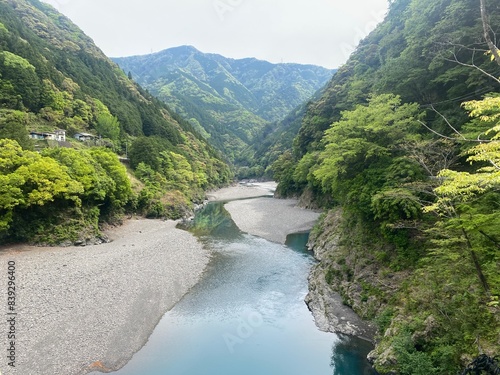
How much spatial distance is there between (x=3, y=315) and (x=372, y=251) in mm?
21650

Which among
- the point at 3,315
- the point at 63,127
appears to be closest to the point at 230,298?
the point at 3,315

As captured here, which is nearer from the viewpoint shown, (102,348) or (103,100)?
(102,348)

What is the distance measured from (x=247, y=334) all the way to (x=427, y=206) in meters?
11.7

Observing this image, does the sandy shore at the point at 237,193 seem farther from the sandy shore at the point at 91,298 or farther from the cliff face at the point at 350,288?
the cliff face at the point at 350,288

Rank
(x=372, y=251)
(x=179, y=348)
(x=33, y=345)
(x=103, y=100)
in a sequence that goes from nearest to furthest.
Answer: (x=33, y=345), (x=179, y=348), (x=372, y=251), (x=103, y=100)

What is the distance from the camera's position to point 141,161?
56.7m

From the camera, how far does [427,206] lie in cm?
1062

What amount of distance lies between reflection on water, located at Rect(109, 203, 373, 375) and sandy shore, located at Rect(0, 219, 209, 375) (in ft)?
4.04

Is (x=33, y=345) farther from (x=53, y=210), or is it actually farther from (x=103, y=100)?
(x=103, y=100)

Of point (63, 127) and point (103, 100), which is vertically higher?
point (103, 100)

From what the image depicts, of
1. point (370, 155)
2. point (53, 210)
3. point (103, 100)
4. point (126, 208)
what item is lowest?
point (126, 208)

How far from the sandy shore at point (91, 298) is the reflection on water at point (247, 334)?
4.04 feet

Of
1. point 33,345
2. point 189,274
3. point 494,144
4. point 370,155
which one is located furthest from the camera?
point 189,274

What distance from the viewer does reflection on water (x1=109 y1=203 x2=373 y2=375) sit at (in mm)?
13984
